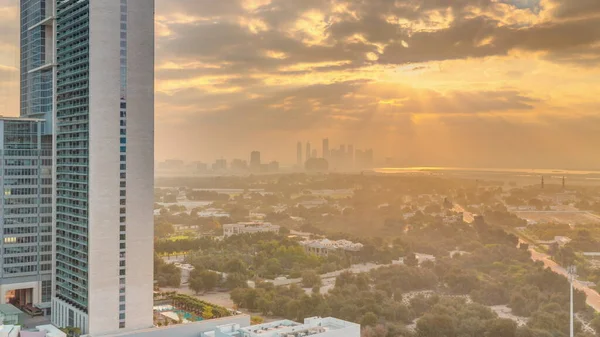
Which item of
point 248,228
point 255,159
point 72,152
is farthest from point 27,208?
point 255,159

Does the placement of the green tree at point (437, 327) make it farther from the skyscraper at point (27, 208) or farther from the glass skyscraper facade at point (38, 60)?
the glass skyscraper facade at point (38, 60)

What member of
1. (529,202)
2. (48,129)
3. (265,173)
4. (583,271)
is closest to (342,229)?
(265,173)

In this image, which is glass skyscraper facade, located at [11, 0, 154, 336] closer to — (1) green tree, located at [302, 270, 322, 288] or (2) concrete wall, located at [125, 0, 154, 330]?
(2) concrete wall, located at [125, 0, 154, 330]

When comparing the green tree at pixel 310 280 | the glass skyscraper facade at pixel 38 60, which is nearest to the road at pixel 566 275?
the green tree at pixel 310 280

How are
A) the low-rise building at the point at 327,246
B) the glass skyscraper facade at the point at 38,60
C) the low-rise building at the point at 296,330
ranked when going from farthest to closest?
the low-rise building at the point at 327,246 < the glass skyscraper facade at the point at 38,60 < the low-rise building at the point at 296,330

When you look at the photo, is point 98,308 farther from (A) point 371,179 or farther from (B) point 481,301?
(A) point 371,179

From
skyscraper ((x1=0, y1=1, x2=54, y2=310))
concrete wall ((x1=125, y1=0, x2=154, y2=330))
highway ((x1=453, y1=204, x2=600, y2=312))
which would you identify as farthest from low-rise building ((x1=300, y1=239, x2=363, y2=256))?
concrete wall ((x1=125, y1=0, x2=154, y2=330))
